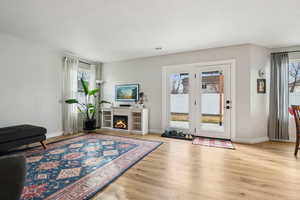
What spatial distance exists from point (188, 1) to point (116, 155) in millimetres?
2816

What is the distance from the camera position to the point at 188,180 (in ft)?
6.11

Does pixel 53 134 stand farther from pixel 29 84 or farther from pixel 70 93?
pixel 29 84

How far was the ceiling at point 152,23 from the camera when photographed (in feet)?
6.68

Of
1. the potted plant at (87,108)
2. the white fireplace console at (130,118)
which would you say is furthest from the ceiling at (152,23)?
the white fireplace console at (130,118)

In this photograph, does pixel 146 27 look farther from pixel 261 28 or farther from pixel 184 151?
pixel 184 151

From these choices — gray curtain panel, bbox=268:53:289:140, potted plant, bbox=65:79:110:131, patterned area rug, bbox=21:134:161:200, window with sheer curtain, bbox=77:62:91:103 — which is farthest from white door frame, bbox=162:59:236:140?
window with sheer curtain, bbox=77:62:91:103

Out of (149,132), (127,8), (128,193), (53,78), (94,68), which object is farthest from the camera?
(94,68)

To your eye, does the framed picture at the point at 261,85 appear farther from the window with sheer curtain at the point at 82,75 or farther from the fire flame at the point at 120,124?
the window with sheer curtain at the point at 82,75

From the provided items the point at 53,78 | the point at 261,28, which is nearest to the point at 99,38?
the point at 53,78

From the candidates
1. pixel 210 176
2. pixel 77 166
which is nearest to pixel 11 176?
pixel 77 166

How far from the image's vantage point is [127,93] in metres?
4.85

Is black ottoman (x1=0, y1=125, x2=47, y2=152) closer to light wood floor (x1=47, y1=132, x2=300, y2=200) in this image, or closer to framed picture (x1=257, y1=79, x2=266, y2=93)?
light wood floor (x1=47, y1=132, x2=300, y2=200)

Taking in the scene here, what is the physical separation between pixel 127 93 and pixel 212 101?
2744 mm

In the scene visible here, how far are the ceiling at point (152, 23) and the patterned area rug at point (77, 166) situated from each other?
2.48 metres
